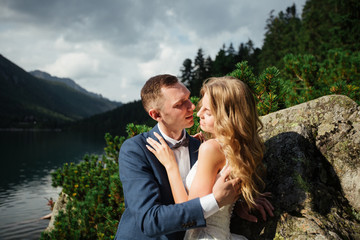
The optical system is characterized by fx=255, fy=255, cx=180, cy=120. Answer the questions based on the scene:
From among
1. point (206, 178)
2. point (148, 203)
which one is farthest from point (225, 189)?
point (148, 203)

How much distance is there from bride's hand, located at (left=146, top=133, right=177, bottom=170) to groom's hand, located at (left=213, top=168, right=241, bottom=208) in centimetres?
48

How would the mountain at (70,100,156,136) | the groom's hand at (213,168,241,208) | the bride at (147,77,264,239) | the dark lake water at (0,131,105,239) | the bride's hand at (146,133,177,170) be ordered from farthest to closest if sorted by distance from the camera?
the mountain at (70,100,156,136)
the dark lake water at (0,131,105,239)
the bride's hand at (146,133,177,170)
the bride at (147,77,264,239)
the groom's hand at (213,168,241,208)

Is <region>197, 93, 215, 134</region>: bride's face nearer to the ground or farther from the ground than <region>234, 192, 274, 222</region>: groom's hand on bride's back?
farther from the ground

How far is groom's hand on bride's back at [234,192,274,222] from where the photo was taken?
8.55 feet

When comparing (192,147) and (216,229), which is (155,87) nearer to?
(192,147)

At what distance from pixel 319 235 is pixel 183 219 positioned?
121 cm

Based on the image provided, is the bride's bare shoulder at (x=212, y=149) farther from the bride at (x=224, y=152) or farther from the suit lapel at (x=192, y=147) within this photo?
the suit lapel at (x=192, y=147)

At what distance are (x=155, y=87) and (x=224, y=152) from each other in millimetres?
1094

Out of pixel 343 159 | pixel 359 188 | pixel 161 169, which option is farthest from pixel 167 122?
pixel 359 188

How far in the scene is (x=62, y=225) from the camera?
6.30 meters

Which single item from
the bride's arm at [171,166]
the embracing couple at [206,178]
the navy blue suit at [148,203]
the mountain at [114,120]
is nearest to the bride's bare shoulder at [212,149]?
the embracing couple at [206,178]

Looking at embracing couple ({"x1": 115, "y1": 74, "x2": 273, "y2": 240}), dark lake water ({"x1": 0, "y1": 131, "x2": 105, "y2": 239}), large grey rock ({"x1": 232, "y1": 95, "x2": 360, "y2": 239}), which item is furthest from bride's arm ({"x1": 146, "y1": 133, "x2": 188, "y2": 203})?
dark lake water ({"x1": 0, "y1": 131, "x2": 105, "y2": 239})

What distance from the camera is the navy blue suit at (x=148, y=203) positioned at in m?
2.19

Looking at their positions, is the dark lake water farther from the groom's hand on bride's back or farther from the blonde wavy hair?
the blonde wavy hair
